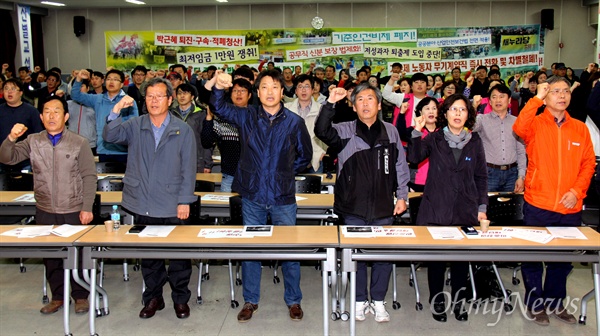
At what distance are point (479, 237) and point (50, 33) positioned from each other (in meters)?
14.1

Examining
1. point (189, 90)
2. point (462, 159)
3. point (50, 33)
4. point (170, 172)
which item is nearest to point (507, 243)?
point (462, 159)

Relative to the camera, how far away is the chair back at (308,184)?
506 centimetres

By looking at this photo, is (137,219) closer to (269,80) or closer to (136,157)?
(136,157)

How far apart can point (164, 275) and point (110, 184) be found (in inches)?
57.6

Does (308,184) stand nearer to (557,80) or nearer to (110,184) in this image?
(110,184)

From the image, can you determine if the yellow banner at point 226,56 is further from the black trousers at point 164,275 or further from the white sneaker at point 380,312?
the white sneaker at point 380,312

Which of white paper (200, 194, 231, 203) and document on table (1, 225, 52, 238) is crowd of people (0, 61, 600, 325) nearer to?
document on table (1, 225, 52, 238)

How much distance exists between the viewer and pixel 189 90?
5977 mm

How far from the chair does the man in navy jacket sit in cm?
234

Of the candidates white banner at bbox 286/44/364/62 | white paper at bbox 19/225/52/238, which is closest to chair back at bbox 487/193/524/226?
white paper at bbox 19/225/52/238

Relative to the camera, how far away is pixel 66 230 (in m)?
3.66

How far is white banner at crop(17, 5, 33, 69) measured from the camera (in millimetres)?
13547

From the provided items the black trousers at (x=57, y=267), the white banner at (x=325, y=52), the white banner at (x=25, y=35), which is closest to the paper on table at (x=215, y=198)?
the black trousers at (x=57, y=267)

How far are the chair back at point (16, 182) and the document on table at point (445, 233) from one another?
3605mm
